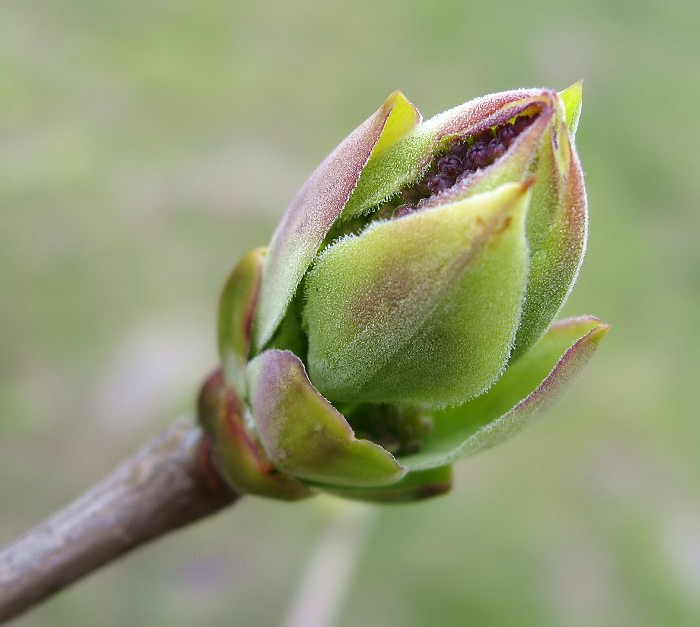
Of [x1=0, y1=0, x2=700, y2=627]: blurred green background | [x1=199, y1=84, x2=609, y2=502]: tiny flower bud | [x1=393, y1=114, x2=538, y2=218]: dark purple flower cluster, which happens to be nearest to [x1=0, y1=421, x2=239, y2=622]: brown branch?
[x1=199, y1=84, x2=609, y2=502]: tiny flower bud

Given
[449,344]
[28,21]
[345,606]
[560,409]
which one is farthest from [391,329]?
[28,21]

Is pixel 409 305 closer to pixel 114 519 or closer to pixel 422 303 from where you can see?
pixel 422 303

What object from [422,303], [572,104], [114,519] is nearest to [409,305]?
[422,303]

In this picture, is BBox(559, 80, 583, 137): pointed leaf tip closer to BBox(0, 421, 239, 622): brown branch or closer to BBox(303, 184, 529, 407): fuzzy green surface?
BBox(303, 184, 529, 407): fuzzy green surface

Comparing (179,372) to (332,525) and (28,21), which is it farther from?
(28,21)

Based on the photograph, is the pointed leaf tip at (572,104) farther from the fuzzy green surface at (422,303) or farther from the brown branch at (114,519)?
the brown branch at (114,519)

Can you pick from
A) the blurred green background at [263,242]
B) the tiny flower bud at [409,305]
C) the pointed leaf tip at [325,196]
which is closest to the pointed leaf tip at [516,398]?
the tiny flower bud at [409,305]
